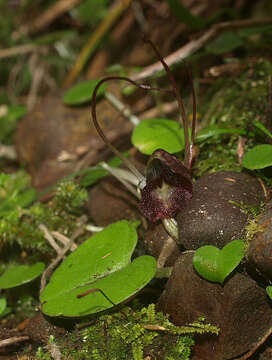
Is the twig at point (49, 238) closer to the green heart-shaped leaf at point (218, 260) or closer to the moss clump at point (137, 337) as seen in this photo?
the moss clump at point (137, 337)

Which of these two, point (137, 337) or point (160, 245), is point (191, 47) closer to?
point (160, 245)

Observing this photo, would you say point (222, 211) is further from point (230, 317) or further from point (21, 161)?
point (21, 161)

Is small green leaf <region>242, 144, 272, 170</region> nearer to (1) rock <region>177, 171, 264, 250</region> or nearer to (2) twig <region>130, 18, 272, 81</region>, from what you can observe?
(1) rock <region>177, 171, 264, 250</region>

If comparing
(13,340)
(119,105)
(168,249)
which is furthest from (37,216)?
(119,105)

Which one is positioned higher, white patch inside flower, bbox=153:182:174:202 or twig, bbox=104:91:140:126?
white patch inside flower, bbox=153:182:174:202

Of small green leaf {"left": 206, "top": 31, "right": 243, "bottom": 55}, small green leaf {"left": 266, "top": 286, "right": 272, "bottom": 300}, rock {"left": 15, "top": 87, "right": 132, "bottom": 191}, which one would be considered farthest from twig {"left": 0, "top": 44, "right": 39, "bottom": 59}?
small green leaf {"left": 266, "top": 286, "right": 272, "bottom": 300}

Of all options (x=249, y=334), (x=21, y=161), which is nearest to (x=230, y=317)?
(x=249, y=334)

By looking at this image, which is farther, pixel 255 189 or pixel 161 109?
pixel 161 109
